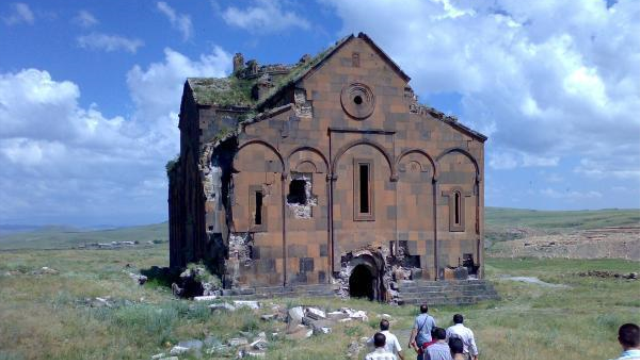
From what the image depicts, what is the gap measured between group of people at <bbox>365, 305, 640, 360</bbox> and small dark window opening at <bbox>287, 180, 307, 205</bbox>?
371 inches

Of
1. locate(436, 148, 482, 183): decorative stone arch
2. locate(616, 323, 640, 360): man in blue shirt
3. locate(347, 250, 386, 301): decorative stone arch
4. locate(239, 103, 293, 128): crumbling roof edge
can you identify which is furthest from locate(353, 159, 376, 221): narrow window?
locate(616, 323, 640, 360): man in blue shirt

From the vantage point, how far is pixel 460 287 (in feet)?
61.9

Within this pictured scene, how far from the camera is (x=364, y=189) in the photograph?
18516 mm

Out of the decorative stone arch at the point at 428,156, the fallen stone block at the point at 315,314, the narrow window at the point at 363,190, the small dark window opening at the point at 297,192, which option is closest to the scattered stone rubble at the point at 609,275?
the decorative stone arch at the point at 428,156

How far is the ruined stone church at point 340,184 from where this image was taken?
17234 mm

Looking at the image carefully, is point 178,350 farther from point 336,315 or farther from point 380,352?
point 380,352

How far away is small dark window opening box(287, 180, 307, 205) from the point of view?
58.8 ft

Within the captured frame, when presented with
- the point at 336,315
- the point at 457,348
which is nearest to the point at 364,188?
the point at 336,315

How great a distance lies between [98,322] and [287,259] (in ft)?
22.1

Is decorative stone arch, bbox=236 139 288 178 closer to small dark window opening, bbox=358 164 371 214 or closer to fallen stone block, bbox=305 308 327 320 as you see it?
small dark window opening, bbox=358 164 371 214

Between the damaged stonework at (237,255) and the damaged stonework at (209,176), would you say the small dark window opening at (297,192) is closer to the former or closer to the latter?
the damaged stonework at (237,255)

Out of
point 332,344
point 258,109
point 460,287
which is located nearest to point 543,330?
point 332,344

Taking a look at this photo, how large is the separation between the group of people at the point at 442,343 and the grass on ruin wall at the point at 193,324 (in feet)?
6.05

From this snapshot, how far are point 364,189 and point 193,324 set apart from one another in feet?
25.7
